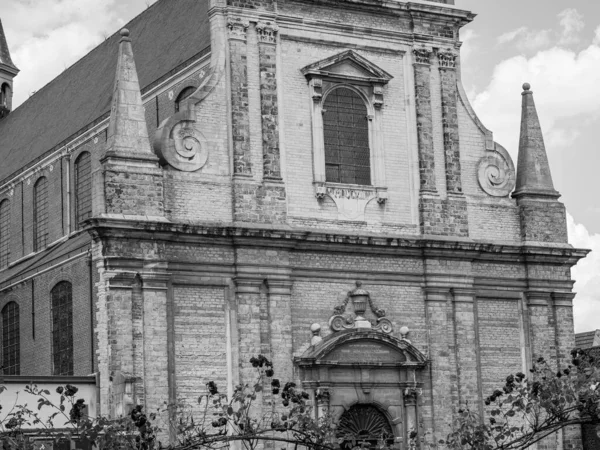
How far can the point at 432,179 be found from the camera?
38.8 metres

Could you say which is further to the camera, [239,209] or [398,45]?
[398,45]

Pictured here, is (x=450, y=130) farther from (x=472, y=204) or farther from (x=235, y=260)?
(x=235, y=260)

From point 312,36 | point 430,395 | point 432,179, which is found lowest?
point 430,395

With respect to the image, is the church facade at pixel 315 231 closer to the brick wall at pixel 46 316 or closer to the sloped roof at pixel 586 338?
the brick wall at pixel 46 316

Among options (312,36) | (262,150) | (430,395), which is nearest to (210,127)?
(262,150)

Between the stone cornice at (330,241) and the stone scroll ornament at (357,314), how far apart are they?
3.81 ft

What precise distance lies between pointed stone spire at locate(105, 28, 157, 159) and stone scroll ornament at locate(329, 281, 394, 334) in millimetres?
6102

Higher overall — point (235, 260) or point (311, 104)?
point (311, 104)

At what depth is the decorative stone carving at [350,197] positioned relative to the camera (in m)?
37.4

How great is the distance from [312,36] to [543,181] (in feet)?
25.1

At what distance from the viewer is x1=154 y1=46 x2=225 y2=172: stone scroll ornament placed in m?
35.5

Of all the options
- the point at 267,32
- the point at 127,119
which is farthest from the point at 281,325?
the point at 267,32

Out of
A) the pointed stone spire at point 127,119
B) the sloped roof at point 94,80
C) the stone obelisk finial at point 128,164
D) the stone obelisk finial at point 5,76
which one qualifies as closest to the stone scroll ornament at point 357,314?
the stone obelisk finial at point 128,164

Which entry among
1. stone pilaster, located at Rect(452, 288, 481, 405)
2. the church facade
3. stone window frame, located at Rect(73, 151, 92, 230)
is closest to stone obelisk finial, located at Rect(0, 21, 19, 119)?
stone window frame, located at Rect(73, 151, 92, 230)
